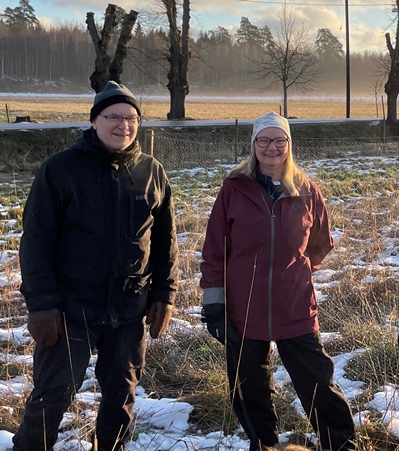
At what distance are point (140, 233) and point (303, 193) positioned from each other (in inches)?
31.6

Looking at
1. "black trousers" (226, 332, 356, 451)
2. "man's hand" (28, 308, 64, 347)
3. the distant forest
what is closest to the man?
"man's hand" (28, 308, 64, 347)

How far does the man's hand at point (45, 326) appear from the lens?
2174mm

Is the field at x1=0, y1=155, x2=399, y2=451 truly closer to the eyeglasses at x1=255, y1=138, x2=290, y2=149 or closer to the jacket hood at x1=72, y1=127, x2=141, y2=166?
the jacket hood at x1=72, y1=127, x2=141, y2=166

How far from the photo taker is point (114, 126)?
2277 mm

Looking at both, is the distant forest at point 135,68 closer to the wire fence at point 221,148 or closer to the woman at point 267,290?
the wire fence at point 221,148

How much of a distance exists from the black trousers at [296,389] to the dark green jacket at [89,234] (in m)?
0.58

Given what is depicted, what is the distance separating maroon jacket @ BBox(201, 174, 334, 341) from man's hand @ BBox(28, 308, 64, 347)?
0.69 meters

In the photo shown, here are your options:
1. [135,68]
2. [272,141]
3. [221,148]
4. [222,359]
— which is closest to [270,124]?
[272,141]

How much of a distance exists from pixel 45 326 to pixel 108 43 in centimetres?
1676

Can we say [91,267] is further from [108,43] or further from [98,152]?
[108,43]

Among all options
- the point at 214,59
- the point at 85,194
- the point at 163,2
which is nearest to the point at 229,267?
the point at 85,194

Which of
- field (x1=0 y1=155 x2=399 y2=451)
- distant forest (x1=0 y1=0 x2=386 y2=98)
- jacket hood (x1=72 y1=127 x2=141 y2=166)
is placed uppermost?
distant forest (x1=0 y1=0 x2=386 y2=98)

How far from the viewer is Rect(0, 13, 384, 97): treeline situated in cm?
8706

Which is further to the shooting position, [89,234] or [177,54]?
[177,54]
